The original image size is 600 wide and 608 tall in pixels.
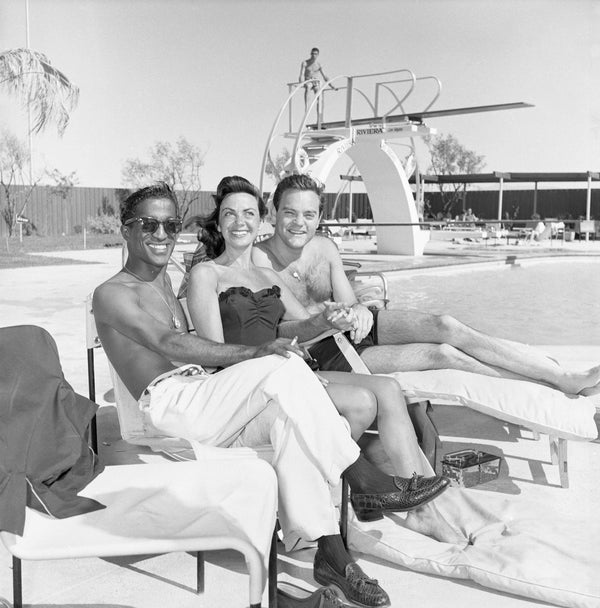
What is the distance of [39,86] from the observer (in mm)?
15172

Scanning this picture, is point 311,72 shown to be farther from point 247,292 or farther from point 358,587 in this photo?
point 358,587

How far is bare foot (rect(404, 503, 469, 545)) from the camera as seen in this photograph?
2.60m

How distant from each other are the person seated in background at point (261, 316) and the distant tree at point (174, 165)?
99.4 ft

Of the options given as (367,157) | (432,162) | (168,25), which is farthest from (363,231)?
(432,162)

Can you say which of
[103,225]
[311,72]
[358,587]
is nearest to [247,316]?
[358,587]

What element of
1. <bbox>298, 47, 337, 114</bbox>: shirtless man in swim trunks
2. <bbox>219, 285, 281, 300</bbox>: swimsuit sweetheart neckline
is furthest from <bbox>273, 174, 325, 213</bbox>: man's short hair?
<bbox>298, 47, 337, 114</bbox>: shirtless man in swim trunks

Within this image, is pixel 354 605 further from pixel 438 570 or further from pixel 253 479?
pixel 253 479

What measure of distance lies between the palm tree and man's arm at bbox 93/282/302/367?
1352 cm

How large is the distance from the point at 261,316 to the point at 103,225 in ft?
81.7

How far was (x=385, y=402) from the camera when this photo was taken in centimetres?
265

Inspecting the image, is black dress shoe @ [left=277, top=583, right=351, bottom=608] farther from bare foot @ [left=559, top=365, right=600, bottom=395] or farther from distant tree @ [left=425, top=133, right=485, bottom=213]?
distant tree @ [left=425, top=133, right=485, bottom=213]

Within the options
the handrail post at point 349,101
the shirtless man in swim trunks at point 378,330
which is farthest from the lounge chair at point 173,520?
the handrail post at point 349,101

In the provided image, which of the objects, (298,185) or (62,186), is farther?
(62,186)

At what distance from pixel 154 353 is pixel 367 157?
583 inches
